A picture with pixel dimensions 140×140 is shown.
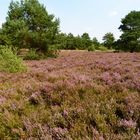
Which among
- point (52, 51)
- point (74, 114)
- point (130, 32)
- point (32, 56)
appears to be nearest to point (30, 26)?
point (52, 51)

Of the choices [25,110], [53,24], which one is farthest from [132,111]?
[53,24]

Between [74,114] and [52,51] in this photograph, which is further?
[52,51]

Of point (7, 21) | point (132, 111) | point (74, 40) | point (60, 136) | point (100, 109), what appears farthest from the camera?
point (74, 40)

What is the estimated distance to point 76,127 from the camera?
3.80 m

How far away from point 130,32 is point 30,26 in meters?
21.1

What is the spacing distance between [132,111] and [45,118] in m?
1.16

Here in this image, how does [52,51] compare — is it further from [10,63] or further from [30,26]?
[10,63]

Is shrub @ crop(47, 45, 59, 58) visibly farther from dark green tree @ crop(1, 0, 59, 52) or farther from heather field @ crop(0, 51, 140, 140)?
heather field @ crop(0, 51, 140, 140)

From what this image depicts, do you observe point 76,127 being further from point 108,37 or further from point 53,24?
point 108,37

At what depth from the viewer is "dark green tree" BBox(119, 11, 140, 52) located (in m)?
48.7

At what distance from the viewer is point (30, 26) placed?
34.3 metres

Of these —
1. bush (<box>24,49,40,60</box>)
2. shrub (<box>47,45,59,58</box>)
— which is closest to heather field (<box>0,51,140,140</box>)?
bush (<box>24,49,40,60</box>)

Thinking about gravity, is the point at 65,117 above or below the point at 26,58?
above

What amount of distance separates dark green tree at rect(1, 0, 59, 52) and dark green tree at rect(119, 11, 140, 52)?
60.4ft
